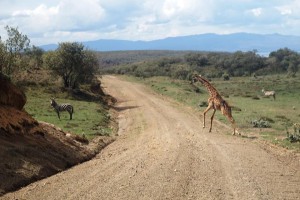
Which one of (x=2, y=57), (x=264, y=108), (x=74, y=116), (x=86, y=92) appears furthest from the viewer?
(x=86, y=92)

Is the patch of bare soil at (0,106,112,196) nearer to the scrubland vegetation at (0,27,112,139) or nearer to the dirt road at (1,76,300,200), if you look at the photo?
the dirt road at (1,76,300,200)

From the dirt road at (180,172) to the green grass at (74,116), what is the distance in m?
3.35

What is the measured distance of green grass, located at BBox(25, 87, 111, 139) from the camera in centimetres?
2588

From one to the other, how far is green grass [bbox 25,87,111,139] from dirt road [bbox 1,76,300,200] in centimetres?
335

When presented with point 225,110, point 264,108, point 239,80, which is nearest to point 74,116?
point 225,110

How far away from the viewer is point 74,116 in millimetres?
32281

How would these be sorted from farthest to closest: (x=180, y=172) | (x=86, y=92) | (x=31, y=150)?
1. (x=86, y=92)
2. (x=31, y=150)
3. (x=180, y=172)

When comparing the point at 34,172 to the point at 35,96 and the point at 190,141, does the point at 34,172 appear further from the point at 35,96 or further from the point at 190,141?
the point at 35,96

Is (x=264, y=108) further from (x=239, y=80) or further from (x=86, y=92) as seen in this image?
(x=239, y=80)

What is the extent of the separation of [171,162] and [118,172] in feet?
7.52

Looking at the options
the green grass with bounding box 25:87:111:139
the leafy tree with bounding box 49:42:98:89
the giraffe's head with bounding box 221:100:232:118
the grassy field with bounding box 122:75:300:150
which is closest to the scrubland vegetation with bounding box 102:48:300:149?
the grassy field with bounding box 122:75:300:150

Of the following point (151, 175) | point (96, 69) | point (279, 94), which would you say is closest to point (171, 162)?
point (151, 175)

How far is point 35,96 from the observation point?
4350 cm

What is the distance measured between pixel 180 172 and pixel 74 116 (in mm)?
19046
